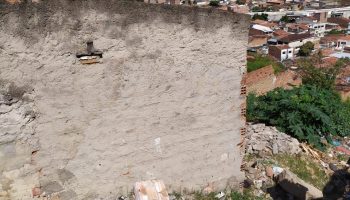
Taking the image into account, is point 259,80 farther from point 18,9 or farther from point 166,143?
point 18,9

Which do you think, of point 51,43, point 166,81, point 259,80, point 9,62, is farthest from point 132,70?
point 259,80

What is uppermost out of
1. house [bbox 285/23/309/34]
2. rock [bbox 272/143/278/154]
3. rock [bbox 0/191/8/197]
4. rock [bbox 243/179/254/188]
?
rock [bbox 0/191/8/197]

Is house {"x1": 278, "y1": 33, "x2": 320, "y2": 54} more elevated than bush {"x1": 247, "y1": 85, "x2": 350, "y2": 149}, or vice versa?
bush {"x1": 247, "y1": 85, "x2": 350, "y2": 149}

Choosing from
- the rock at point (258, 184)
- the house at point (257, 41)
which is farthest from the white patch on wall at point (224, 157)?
the house at point (257, 41)

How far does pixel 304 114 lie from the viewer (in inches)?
319

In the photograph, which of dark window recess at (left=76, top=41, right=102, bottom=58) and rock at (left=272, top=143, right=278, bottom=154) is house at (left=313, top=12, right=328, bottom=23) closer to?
rock at (left=272, top=143, right=278, bottom=154)

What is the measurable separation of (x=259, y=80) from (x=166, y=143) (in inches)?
427

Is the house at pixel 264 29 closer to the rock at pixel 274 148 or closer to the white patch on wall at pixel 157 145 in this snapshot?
the rock at pixel 274 148

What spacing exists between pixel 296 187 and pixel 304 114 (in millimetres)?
2373

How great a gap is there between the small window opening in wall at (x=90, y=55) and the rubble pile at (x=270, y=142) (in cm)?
382

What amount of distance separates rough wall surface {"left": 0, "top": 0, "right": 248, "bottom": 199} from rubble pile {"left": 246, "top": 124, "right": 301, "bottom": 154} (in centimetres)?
191

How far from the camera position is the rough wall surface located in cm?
416

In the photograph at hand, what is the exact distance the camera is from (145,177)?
5176 mm

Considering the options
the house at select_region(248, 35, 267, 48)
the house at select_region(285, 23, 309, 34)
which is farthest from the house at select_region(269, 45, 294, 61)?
the house at select_region(285, 23, 309, 34)
